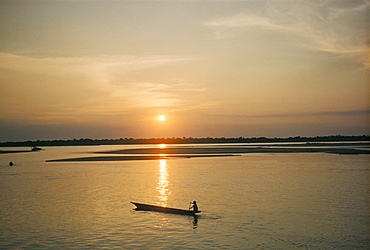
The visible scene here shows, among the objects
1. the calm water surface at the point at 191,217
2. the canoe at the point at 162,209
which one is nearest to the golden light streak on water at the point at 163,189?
the calm water surface at the point at 191,217

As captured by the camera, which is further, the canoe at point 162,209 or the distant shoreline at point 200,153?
the distant shoreline at point 200,153

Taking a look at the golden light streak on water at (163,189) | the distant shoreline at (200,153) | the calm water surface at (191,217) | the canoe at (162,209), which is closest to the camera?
the calm water surface at (191,217)

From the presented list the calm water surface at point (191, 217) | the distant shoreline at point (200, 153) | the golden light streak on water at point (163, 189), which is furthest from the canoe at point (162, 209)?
the distant shoreline at point (200, 153)

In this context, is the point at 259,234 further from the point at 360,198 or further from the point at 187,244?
the point at 360,198

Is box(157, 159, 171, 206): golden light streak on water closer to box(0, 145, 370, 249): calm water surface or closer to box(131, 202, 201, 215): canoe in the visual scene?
box(0, 145, 370, 249): calm water surface

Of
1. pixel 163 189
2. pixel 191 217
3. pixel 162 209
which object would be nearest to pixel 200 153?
pixel 163 189

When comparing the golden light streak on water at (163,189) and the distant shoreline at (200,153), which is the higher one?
the distant shoreline at (200,153)

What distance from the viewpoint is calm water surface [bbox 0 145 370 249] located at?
861 inches

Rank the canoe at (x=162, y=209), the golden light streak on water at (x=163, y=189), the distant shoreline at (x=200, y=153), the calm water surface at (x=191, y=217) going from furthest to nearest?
1. the distant shoreline at (x=200, y=153)
2. the golden light streak on water at (x=163, y=189)
3. the canoe at (x=162, y=209)
4. the calm water surface at (x=191, y=217)

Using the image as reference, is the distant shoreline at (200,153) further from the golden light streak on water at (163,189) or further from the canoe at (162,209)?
the canoe at (162,209)

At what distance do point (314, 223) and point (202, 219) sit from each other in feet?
27.4

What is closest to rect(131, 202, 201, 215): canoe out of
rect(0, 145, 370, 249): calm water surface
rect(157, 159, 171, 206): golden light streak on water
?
rect(0, 145, 370, 249): calm water surface

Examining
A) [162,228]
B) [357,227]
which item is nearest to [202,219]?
[162,228]

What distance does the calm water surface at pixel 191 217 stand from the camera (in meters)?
21.9
